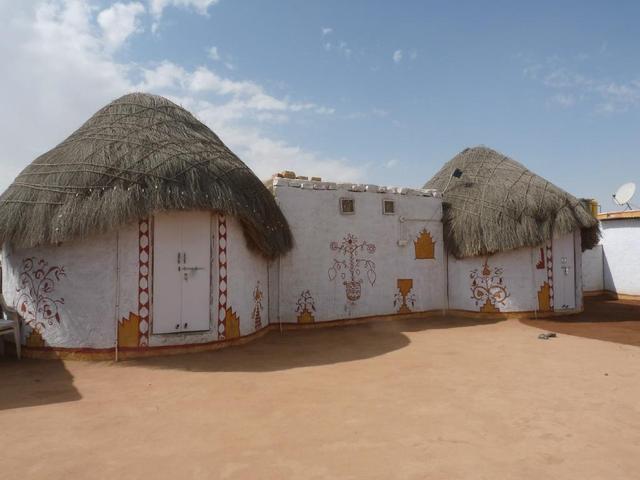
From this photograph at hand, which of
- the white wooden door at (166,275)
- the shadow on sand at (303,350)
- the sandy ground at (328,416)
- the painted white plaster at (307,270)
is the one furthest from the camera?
the white wooden door at (166,275)

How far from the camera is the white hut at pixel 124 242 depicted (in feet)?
19.5

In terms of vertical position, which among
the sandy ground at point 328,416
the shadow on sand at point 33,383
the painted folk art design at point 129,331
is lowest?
the sandy ground at point 328,416

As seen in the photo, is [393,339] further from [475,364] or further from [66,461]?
[66,461]

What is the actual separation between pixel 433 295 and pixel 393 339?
3125 millimetres

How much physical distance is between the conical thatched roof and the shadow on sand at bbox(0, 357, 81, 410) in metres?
1.59

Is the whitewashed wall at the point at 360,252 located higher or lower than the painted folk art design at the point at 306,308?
higher

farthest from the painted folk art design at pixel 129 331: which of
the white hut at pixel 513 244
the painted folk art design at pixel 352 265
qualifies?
the white hut at pixel 513 244

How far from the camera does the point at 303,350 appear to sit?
689cm

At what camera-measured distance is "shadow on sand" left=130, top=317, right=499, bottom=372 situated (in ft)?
19.1

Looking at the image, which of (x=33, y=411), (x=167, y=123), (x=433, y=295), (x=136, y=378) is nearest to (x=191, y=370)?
(x=136, y=378)

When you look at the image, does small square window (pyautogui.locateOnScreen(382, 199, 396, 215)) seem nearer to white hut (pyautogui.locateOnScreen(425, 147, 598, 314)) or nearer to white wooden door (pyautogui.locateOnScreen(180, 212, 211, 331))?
white hut (pyautogui.locateOnScreen(425, 147, 598, 314))

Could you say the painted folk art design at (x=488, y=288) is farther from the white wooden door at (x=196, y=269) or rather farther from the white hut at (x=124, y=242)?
the white wooden door at (x=196, y=269)

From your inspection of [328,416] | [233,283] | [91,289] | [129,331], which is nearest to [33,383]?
[129,331]

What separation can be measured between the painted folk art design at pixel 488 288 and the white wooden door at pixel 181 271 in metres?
6.45
